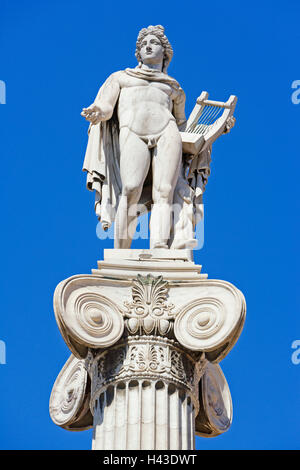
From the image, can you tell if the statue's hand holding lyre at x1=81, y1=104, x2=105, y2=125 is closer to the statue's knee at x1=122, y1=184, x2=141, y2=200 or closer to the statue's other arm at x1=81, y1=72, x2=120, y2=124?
the statue's other arm at x1=81, y1=72, x2=120, y2=124

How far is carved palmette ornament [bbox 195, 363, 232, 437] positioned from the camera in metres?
26.4

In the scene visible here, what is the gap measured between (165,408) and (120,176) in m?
6.71

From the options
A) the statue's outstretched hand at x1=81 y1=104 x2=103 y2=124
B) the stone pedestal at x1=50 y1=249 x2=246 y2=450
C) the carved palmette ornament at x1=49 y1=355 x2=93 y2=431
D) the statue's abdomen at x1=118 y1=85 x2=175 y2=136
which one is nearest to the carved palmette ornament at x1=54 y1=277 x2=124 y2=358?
the stone pedestal at x1=50 y1=249 x2=246 y2=450

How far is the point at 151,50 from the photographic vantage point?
2867cm

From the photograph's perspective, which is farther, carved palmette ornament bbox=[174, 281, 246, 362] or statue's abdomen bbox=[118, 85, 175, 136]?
statue's abdomen bbox=[118, 85, 175, 136]

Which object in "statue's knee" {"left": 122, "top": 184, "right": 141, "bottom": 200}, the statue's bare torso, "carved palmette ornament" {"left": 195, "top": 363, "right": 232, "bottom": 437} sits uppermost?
the statue's bare torso

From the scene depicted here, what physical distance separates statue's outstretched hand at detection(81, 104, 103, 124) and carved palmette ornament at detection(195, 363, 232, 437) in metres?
6.54

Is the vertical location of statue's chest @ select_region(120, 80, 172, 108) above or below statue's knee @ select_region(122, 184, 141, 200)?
above

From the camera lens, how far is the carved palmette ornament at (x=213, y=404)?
2639 cm

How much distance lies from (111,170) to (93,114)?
5.12ft

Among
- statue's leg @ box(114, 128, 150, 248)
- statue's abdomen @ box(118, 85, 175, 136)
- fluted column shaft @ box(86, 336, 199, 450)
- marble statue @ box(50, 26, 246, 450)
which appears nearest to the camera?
fluted column shaft @ box(86, 336, 199, 450)

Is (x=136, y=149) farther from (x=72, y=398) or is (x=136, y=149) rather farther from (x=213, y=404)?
(x=213, y=404)

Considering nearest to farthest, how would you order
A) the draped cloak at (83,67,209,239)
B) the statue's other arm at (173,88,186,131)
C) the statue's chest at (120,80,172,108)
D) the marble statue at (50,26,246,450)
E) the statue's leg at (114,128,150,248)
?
the marble statue at (50,26,246,450), the statue's leg at (114,128,150,248), the draped cloak at (83,67,209,239), the statue's chest at (120,80,172,108), the statue's other arm at (173,88,186,131)

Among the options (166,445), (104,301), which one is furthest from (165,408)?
(104,301)
